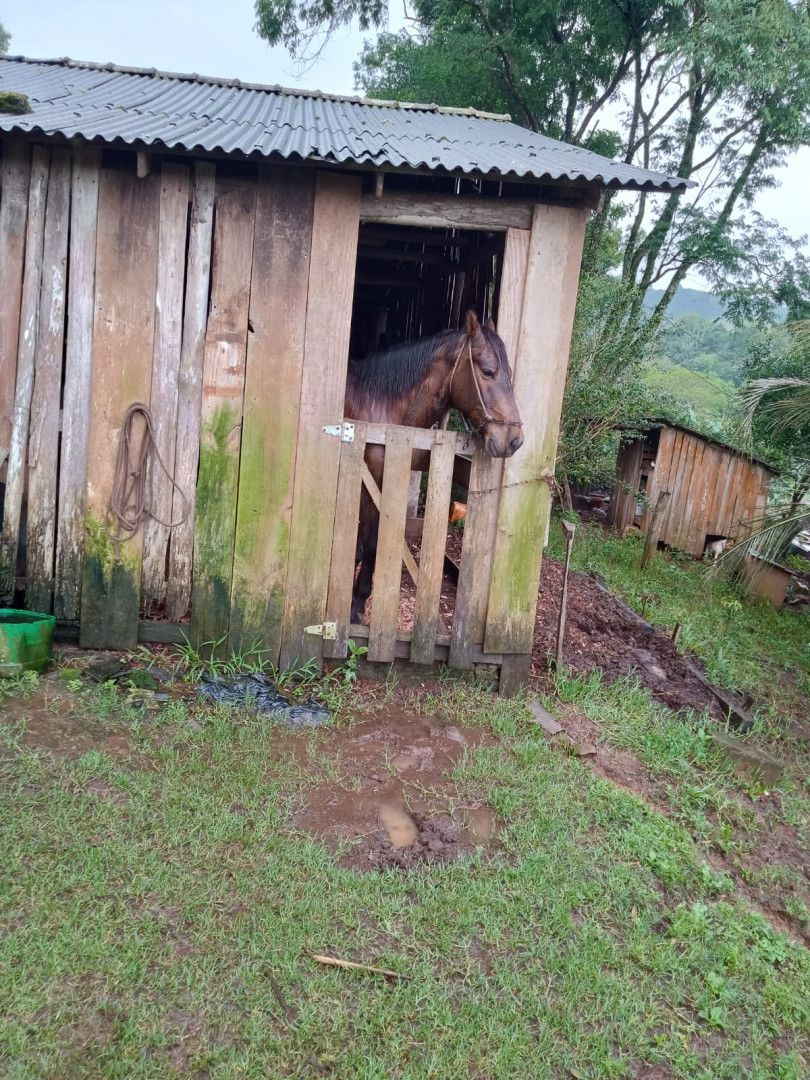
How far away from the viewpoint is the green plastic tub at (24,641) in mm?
4188

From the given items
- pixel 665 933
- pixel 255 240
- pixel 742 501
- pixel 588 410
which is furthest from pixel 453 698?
pixel 742 501

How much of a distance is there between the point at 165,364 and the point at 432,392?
5.47ft

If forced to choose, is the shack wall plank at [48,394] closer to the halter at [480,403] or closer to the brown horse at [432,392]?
the brown horse at [432,392]

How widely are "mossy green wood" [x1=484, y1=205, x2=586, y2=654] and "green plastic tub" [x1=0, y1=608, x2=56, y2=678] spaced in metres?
2.64

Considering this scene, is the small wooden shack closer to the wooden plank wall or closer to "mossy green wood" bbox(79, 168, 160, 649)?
the wooden plank wall

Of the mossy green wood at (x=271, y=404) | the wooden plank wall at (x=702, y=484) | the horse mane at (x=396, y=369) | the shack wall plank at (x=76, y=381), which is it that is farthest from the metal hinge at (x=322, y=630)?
the wooden plank wall at (x=702, y=484)

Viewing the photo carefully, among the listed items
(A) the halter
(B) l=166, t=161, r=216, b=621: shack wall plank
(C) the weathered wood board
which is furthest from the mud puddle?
(A) the halter

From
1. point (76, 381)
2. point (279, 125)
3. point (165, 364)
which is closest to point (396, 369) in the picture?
point (165, 364)

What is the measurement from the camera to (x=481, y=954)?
9.34ft

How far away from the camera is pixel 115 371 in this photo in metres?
4.53

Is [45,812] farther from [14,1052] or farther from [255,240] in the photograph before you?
[255,240]

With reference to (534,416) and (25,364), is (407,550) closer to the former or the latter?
(534,416)

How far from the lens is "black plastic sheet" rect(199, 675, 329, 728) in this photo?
14.3 feet

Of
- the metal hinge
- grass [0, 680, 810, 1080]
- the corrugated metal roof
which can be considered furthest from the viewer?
the metal hinge
